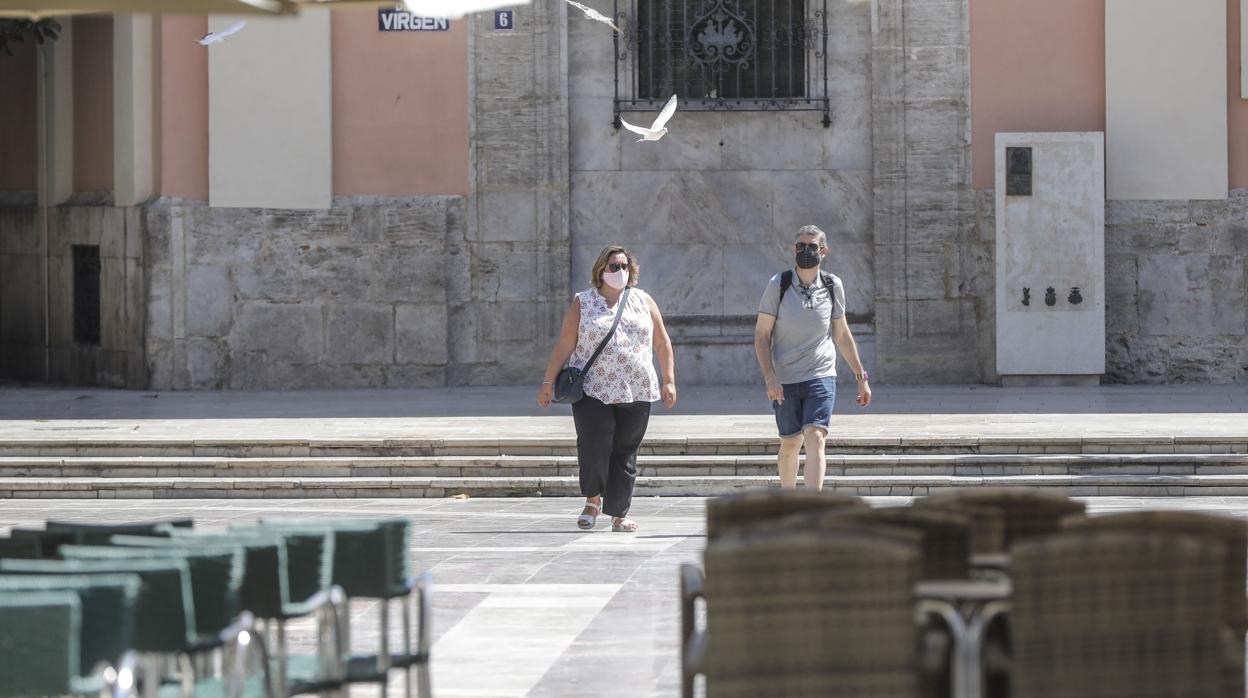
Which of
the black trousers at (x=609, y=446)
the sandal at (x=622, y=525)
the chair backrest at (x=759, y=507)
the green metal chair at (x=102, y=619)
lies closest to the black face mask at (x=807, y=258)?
the black trousers at (x=609, y=446)

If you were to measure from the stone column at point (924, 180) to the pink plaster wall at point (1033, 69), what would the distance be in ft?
0.44

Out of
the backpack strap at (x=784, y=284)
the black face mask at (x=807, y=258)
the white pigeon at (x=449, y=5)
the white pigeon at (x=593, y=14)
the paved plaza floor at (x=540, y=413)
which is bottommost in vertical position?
the paved plaza floor at (x=540, y=413)

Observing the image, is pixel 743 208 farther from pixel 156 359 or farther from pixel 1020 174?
pixel 156 359

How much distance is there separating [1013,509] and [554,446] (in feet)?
27.0

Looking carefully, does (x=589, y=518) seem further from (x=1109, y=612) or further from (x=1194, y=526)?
(x=1109, y=612)

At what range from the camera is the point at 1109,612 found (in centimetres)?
497

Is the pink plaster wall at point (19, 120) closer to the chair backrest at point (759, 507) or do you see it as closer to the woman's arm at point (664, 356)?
the woman's arm at point (664, 356)

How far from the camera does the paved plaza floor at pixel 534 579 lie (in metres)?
7.51

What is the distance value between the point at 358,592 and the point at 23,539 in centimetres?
100

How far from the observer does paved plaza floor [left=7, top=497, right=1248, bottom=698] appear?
7.51 metres

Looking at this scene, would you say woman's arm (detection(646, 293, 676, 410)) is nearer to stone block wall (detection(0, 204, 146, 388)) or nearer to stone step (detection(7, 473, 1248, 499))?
stone step (detection(7, 473, 1248, 499))

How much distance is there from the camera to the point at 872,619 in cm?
492

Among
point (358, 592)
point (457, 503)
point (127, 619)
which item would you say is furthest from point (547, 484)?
point (127, 619)

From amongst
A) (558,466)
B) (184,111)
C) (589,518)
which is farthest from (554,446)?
(184,111)
